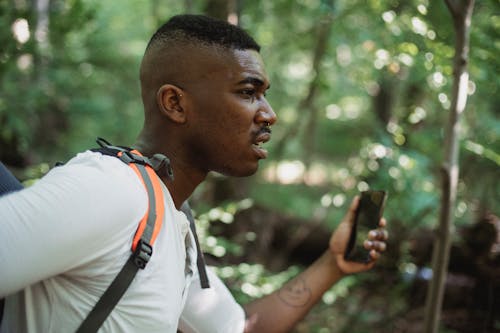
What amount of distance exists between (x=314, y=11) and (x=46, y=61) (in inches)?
132

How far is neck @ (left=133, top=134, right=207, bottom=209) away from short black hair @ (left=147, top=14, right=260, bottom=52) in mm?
491

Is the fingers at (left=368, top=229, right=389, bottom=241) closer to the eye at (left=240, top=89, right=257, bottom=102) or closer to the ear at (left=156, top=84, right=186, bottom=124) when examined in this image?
the eye at (left=240, top=89, right=257, bottom=102)

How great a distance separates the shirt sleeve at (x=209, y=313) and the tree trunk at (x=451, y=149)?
1257 millimetres

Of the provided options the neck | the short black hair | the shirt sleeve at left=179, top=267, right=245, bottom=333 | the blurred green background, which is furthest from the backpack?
the blurred green background

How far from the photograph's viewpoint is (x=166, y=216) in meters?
1.94

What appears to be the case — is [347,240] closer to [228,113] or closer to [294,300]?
[294,300]

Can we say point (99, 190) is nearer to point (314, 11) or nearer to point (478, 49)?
point (478, 49)

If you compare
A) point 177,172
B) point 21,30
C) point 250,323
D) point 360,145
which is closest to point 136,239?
point 177,172

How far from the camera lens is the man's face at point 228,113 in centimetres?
214

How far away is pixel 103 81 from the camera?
35.6ft

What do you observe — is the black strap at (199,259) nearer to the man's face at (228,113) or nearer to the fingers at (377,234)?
the man's face at (228,113)

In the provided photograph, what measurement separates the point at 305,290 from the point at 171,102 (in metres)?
1.35

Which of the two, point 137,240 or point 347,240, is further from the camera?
point 347,240

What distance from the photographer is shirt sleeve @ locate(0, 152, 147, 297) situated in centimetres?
145
